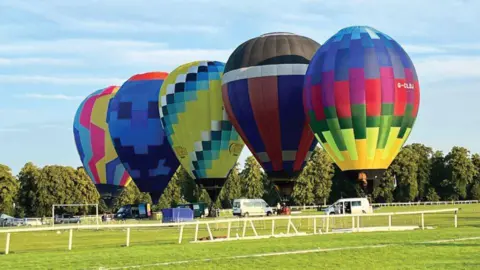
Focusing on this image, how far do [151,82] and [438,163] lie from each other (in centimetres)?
9293

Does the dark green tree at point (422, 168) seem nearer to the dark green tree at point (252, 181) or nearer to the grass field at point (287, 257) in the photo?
the dark green tree at point (252, 181)

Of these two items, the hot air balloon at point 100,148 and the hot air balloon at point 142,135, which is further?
the hot air balloon at point 100,148

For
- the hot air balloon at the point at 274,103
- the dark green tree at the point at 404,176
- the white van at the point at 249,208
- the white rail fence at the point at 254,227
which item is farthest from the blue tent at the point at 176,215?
the dark green tree at the point at 404,176

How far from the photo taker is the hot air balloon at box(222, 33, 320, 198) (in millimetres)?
50438

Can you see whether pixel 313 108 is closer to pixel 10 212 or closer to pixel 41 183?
pixel 41 183

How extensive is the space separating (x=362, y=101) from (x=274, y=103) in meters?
7.57

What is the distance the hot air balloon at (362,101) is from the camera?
148 ft

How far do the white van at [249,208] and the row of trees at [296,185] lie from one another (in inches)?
1180

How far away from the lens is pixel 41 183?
367ft

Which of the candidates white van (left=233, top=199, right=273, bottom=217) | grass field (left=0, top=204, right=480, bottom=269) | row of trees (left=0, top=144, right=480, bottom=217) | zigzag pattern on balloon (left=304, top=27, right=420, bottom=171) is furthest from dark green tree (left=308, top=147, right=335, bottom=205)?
grass field (left=0, top=204, right=480, bottom=269)

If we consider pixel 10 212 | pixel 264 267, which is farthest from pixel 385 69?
pixel 10 212

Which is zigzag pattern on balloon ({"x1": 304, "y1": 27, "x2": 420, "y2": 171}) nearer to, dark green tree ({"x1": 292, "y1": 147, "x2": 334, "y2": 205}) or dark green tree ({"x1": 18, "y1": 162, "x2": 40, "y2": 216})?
dark green tree ({"x1": 292, "y1": 147, "x2": 334, "y2": 205})

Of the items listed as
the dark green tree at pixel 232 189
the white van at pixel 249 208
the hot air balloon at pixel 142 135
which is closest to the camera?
the hot air balloon at pixel 142 135

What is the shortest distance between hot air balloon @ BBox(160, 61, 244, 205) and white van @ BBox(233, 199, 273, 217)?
13.2 meters
